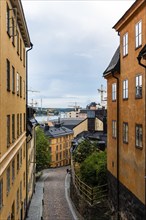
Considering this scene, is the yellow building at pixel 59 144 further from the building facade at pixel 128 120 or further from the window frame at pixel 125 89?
the window frame at pixel 125 89

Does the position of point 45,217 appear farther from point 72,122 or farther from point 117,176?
point 72,122

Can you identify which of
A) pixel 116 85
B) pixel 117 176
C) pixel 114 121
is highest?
pixel 116 85

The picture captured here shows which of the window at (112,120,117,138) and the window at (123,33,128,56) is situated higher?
the window at (123,33,128,56)

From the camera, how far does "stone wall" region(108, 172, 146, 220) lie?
17391mm

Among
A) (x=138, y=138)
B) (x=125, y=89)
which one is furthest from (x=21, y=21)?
(x=138, y=138)

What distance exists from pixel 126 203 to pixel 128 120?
14.7 ft

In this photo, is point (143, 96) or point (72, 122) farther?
point (72, 122)

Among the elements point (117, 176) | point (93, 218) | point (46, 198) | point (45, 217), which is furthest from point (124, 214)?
point (46, 198)

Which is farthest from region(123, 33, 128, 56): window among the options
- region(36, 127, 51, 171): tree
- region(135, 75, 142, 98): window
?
region(36, 127, 51, 171): tree

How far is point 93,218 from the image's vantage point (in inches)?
981

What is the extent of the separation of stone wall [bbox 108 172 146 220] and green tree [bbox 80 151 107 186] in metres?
2.55

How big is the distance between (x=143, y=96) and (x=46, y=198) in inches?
1105

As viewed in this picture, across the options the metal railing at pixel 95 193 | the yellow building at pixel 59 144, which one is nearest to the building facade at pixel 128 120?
the metal railing at pixel 95 193

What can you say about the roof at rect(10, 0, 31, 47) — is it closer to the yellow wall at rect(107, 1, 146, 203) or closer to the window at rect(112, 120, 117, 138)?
the yellow wall at rect(107, 1, 146, 203)
